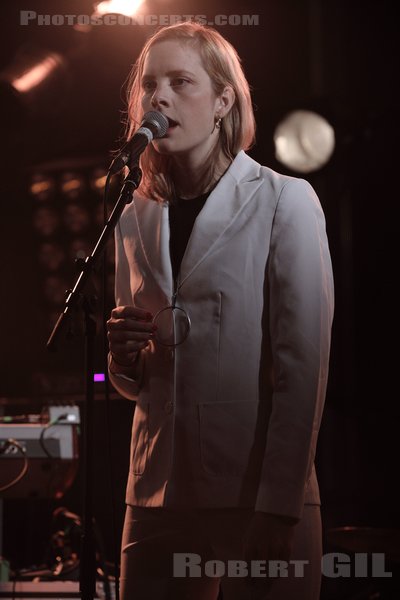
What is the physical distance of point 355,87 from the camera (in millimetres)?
3998

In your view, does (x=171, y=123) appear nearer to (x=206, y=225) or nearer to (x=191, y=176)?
(x=191, y=176)

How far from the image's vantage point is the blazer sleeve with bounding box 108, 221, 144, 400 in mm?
1801

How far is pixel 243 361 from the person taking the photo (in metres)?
1.62

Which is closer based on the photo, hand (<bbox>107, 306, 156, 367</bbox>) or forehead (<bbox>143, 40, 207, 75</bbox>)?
hand (<bbox>107, 306, 156, 367</bbox>)

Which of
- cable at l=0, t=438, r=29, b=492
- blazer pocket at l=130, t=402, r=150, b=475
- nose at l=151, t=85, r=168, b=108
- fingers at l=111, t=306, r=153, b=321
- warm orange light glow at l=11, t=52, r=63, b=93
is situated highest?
warm orange light glow at l=11, t=52, r=63, b=93

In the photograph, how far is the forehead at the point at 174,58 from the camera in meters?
1.79

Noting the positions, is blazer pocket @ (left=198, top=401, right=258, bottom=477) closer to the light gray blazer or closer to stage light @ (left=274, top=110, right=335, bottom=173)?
the light gray blazer

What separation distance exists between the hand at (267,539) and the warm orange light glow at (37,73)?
2667mm

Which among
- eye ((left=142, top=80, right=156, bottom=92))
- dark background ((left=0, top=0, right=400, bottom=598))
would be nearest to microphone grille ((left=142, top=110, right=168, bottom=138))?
eye ((left=142, top=80, right=156, bottom=92))

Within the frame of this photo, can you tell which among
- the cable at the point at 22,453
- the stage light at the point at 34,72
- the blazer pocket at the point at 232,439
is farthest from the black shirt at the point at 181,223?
the stage light at the point at 34,72

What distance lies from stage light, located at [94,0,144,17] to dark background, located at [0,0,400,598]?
438 millimetres

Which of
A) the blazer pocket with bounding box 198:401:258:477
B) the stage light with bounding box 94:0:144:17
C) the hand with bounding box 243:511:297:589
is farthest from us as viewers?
the stage light with bounding box 94:0:144:17

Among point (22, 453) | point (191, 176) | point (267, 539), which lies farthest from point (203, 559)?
point (22, 453)

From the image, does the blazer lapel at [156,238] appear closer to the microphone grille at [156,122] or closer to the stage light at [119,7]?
the microphone grille at [156,122]
